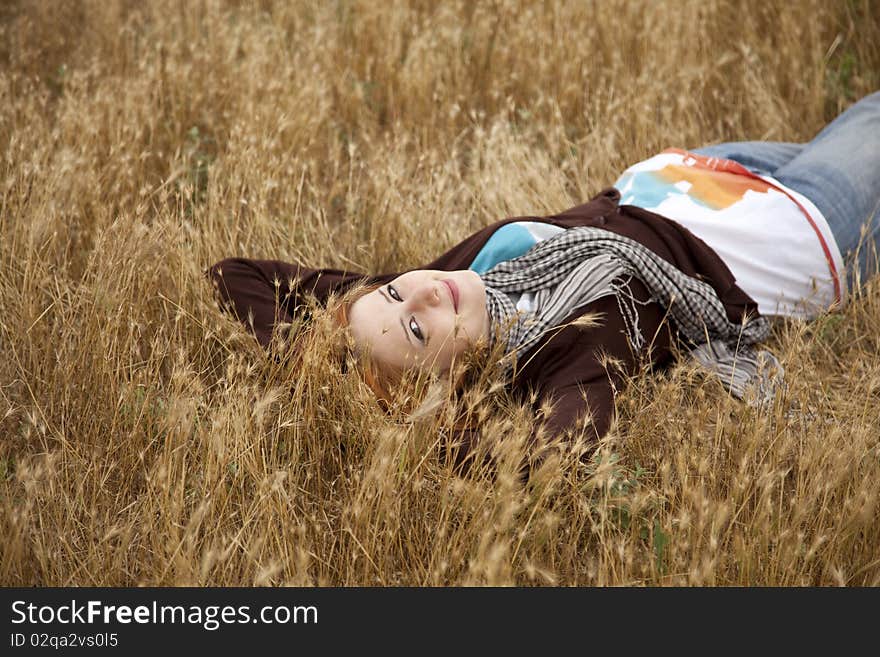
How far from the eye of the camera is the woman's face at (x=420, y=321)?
252 centimetres

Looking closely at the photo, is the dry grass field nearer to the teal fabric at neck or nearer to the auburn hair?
the auburn hair

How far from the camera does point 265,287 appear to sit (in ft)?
9.70

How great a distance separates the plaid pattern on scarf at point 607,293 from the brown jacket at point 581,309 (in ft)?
0.15

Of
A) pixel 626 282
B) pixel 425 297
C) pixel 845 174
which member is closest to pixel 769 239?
pixel 845 174

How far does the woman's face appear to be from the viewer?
252 cm

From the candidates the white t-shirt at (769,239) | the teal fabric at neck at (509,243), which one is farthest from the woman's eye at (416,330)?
the white t-shirt at (769,239)

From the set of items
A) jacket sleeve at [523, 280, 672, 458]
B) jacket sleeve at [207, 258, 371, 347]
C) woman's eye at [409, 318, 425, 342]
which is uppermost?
jacket sleeve at [207, 258, 371, 347]

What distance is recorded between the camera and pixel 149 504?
2137 mm

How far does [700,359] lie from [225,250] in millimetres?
1813

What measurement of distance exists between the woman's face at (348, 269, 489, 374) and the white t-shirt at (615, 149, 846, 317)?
101 cm

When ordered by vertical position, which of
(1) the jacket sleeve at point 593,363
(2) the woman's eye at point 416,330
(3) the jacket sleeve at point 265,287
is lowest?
(1) the jacket sleeve at point 593,363

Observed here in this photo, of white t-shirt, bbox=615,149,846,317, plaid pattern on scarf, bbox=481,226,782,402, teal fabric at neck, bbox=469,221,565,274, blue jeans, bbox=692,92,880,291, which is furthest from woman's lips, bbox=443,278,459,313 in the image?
blue jeans, bbox=692,92,880,291

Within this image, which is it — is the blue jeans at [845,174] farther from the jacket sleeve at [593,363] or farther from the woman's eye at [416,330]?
the woman's eye at [416,330]

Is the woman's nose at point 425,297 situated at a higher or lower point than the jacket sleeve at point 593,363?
higher
